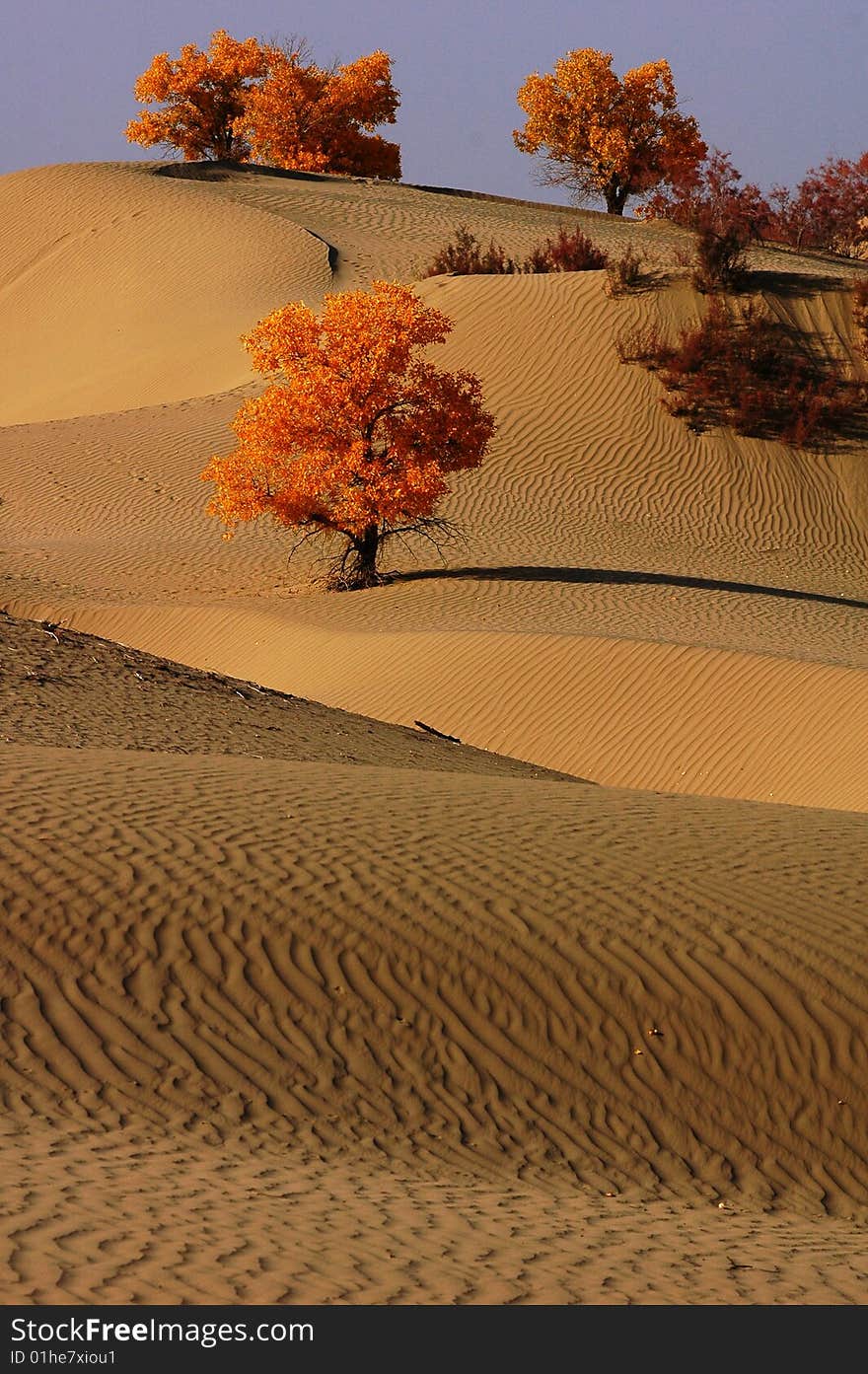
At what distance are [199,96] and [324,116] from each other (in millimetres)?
4560

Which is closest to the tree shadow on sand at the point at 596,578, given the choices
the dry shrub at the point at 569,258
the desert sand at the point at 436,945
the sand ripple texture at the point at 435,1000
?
the desert sand at the point at 436,945

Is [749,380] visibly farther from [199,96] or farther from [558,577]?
[199,96]

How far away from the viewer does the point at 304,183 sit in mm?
50375

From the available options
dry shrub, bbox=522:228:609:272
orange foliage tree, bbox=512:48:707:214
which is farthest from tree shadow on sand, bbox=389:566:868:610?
orange foliage tree, bbox=512:48:707:214

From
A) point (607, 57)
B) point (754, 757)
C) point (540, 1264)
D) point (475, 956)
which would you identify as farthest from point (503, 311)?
point (540, 1264)

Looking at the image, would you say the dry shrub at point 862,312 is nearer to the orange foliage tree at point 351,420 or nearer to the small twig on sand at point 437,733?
the orange foliage tree at point 351,420

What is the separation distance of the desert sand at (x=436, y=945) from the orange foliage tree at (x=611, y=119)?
31.4 meters

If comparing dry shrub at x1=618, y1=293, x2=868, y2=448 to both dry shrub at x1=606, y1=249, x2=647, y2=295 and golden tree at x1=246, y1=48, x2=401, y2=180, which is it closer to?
dry shrub at x1=606, y1=249, x2=647, y2=295

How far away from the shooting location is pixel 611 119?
165 feet

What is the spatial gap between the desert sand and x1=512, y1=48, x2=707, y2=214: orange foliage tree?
3142 centimetres

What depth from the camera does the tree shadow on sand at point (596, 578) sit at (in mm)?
22703

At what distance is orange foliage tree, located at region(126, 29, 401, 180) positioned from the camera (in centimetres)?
5309

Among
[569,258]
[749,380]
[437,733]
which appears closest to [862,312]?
[749,380]
